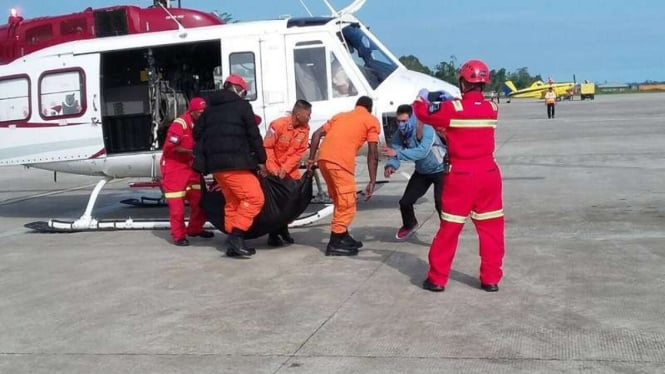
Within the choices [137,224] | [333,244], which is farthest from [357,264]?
[137,224]

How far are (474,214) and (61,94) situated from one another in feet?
21.1

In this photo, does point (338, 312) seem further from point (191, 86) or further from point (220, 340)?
point (191, 86)

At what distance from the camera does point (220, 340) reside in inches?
220

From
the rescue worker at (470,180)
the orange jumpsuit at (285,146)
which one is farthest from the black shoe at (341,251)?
the rescue worker at (470,180)

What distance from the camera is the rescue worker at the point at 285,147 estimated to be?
Answer: 347 inches

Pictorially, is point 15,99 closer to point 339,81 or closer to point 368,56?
point 339,81

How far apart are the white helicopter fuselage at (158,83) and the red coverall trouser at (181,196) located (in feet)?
4.16

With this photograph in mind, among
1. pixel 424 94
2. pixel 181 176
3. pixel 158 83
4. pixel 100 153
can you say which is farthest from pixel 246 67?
pixel 424 94

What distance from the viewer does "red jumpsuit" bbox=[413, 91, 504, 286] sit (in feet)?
21.2

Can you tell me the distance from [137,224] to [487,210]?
17.7 ft

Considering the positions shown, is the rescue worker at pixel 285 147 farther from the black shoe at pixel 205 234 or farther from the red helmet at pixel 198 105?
the black shoe at pixel 205 234

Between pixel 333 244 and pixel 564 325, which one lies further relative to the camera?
pixel 333 244

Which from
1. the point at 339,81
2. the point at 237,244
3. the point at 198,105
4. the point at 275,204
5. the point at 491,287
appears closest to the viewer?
the point at 491,287

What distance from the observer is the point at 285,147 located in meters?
8.87
